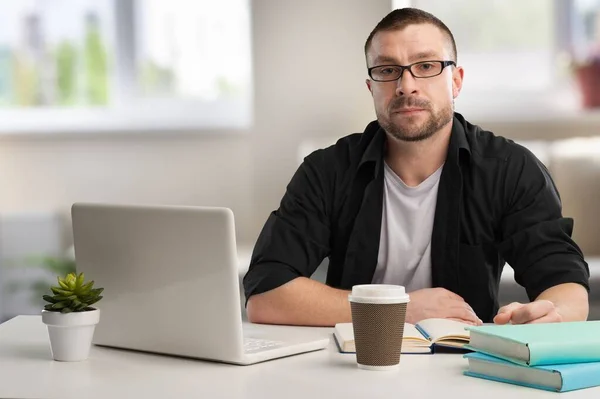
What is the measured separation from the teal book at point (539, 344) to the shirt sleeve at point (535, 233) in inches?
24.7

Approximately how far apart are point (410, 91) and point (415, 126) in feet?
0.28

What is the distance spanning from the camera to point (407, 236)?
2201mm

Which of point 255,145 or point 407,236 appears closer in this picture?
point 407,236

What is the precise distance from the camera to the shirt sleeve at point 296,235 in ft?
6.64

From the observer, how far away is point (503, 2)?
4.51 meters

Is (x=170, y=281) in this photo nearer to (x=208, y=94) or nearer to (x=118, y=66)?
(x=208, y=94)

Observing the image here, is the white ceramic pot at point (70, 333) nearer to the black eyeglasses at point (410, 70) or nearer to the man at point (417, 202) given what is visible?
the man at point (417, 202)

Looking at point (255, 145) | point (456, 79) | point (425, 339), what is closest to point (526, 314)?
point (425, 339)

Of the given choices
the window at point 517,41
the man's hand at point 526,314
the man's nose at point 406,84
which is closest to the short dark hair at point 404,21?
the man's nose at point 406,84

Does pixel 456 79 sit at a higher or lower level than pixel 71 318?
higher

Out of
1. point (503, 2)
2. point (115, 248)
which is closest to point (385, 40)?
point (115, 248)

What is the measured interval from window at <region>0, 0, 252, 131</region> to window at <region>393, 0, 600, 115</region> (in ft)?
3.45

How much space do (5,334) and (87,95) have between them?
10.0 feet

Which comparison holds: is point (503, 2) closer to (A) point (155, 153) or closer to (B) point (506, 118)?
(B) point (506, 118)
